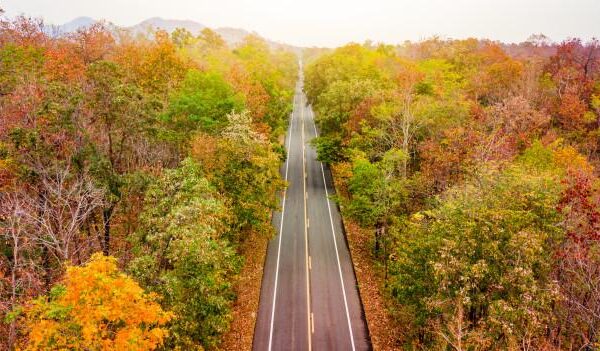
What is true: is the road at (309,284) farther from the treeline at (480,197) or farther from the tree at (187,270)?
the tree at (187,270)

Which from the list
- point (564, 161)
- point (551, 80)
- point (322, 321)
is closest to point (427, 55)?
point (551, 80)

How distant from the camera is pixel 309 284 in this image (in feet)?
92.4

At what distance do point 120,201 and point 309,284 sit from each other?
14.3 meters

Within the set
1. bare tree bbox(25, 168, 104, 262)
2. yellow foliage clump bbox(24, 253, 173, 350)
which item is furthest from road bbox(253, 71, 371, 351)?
yellow foliage clump bbox(24, 253, 173, 350)

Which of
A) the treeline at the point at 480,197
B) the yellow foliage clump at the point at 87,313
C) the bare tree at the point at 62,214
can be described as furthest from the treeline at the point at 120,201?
the treeline at the point at 480,197

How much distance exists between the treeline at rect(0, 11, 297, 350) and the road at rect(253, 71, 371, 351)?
338 cm

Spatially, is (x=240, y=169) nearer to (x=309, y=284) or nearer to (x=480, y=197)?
(x=309, y=284)

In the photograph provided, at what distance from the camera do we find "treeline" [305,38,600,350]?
599 inches

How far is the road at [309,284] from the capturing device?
2314 cm

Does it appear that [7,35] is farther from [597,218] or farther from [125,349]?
[597,218]

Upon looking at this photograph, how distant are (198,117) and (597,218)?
2624 centimetres

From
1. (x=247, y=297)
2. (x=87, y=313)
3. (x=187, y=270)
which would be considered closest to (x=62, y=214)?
(x=187, y=270)

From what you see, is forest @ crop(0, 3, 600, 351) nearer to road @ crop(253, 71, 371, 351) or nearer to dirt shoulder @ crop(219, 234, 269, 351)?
dirt shoulder @ crop(219, 234, 269, 351)

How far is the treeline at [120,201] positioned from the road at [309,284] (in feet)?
11.1
